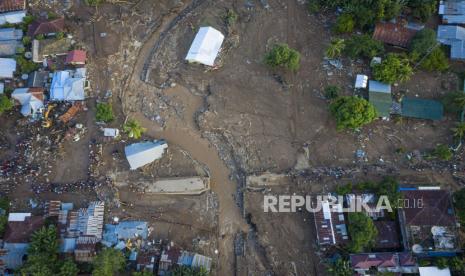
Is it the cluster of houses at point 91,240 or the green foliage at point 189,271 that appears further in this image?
the cluster of houses at point 91,240

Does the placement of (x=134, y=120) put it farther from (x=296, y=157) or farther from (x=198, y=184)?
(x=296, y=157)

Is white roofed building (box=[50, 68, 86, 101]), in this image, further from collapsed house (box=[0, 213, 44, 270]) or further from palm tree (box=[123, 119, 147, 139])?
collapsed house (box=[0, 213, 44, 270])

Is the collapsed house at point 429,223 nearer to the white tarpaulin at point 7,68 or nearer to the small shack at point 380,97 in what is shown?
the small shack at point 380,97

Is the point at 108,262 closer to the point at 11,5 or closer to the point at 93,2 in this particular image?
the point at 93,2

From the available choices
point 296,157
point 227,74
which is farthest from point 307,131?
point 227,74

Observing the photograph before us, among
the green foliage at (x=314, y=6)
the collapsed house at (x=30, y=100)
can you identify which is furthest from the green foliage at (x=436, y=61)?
the collapsed house at (x=30, y=100)
